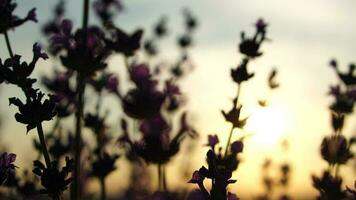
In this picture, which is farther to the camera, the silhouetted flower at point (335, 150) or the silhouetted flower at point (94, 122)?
the silhouetted flower at point (94, 122)

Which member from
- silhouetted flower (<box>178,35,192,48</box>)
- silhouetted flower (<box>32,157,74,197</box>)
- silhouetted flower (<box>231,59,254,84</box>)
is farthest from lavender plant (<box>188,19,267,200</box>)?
silhouetted flower (<box>178,35,192,48</box>)

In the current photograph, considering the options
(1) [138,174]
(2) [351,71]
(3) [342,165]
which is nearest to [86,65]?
(3) [342,165]

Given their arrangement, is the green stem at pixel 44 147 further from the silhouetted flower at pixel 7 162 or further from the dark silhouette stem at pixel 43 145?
the silhouetted flower at pixel 7 162

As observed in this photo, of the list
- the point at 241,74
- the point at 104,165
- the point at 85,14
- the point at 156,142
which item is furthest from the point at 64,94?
the point at 241,74

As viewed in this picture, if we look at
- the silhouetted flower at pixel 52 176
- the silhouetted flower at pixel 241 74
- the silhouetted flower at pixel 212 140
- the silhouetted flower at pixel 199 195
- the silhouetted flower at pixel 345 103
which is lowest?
the silhouetted flower at pixel 199 195

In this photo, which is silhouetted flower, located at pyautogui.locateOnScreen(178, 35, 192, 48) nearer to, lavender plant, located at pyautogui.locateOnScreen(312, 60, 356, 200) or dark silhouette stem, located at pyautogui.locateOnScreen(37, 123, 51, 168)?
lavender plant, located at pyautogui.locateOnScreen(312, 60, 356, 200)

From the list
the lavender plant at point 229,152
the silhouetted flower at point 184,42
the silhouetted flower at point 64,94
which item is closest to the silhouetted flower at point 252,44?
the lavender plant at point 229,152

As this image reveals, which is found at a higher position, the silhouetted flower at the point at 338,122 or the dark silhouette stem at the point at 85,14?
the dark silhouette stem at the point at 85,14
